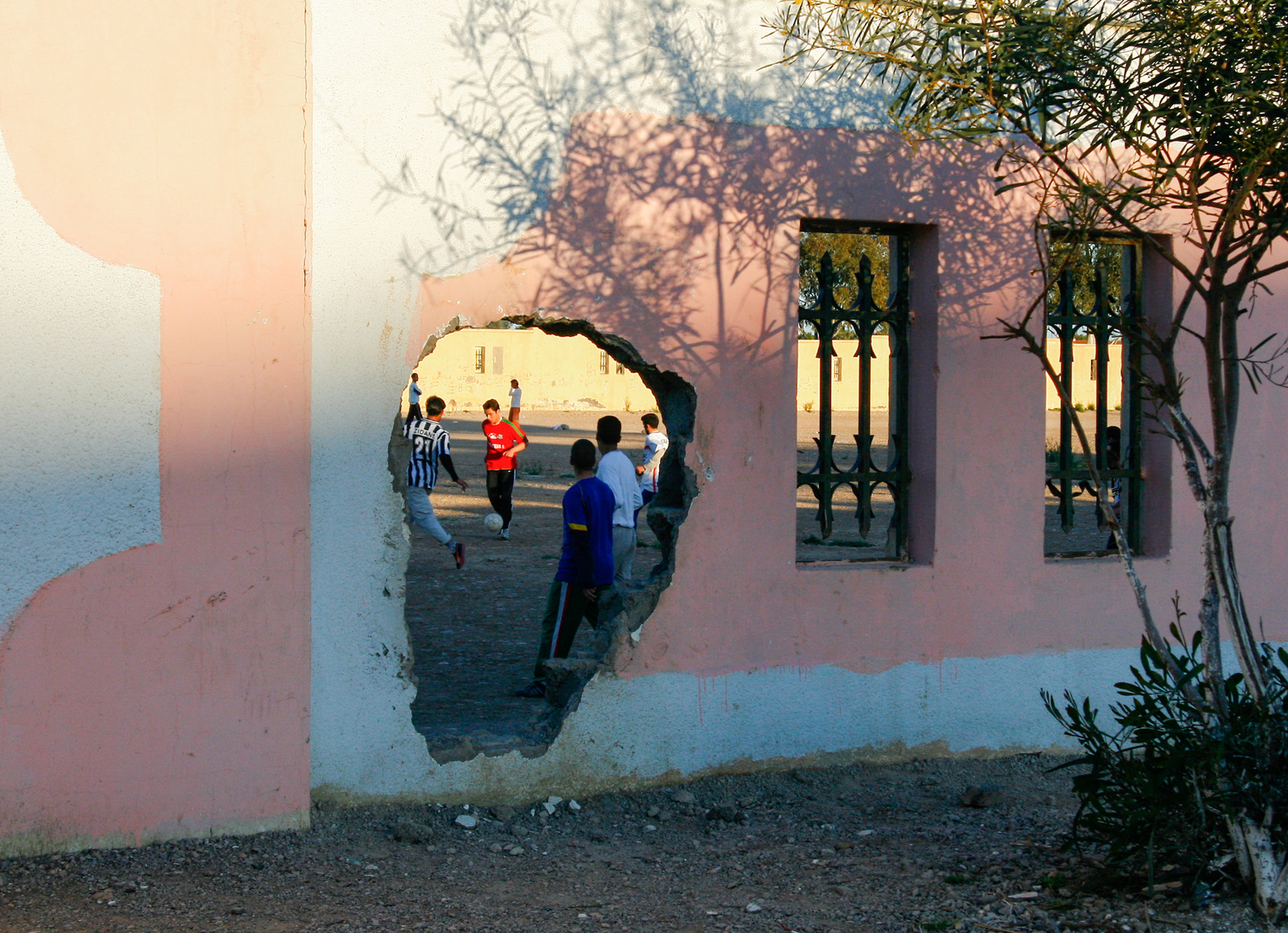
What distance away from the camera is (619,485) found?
6871mm

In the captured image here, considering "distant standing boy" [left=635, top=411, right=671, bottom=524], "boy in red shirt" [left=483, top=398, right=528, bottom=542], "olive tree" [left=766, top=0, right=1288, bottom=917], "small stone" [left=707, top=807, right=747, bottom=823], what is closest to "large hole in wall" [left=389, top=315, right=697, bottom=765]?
"boy in red shirt" [left=483, top=398, right=528, bottom=542]

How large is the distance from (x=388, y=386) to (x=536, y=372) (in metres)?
37.3

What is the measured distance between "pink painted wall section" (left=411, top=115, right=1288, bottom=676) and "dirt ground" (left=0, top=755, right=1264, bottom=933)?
66 centimetres

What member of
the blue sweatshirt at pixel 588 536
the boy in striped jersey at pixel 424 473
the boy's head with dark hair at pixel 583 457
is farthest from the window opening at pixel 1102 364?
the boy in striped jersey at pixel 424 473

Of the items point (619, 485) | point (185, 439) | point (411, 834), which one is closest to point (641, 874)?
point (411, 834)

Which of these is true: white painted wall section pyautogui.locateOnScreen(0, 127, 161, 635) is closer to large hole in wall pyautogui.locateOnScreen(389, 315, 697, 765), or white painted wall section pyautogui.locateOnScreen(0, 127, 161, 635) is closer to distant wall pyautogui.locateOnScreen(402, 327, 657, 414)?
large hole in wall pyautogui.locateOnScreen(389, 315, 697, 765)

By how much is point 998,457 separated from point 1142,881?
216 centimetres

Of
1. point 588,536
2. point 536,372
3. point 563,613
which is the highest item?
point 536,372

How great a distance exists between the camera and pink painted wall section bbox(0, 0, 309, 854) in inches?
158

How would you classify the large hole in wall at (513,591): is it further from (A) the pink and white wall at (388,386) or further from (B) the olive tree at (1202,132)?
(B) the olive tree at (1202,132)

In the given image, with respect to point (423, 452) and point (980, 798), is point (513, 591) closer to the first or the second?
point (423, 452)

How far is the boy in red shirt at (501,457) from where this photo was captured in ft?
39.4

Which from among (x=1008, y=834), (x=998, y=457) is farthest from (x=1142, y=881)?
(x=998, y=457)

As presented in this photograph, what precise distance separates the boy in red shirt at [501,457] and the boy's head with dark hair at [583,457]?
18.6 ft
